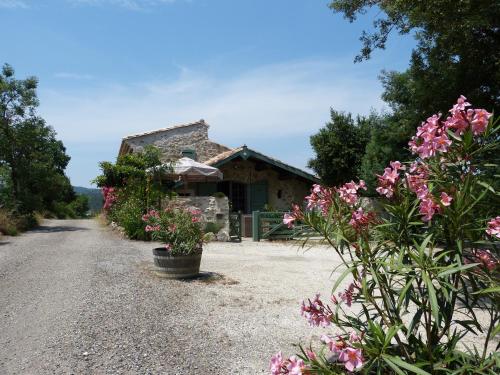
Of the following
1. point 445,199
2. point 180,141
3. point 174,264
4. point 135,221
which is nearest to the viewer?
point 445,199

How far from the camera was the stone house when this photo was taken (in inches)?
677

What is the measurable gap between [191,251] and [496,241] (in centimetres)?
570

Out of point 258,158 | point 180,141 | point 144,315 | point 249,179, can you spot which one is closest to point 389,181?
point 144,315

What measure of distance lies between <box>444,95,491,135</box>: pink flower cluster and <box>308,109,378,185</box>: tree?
18019mm

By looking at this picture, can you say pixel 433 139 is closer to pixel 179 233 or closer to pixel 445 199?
pixel 445 199

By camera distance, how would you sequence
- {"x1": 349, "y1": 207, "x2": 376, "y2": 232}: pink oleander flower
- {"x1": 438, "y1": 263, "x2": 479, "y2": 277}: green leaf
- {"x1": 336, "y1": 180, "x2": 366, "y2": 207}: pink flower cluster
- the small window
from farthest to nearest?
the small window → {"x1": 336, "y1": 180, "x2": 366, "y2": 207}: pink flower cluster → {"x1": 349, "y1": 207, "x2": 376, "y2": 232}: pink oleander flower → {"x1": 438, "y1": 263, "x2": 479, "y2": 277}: green leaf

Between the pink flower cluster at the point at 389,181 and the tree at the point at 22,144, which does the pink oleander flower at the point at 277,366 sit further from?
the tree at the point at 22,144

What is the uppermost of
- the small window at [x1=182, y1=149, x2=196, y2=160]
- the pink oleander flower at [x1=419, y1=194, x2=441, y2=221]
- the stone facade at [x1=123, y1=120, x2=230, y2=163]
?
the stone facade at [x1=123, y1=120, x2=230, y2=163]

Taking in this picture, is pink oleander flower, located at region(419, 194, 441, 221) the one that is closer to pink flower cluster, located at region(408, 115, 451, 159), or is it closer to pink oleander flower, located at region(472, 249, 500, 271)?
pink flower cluster, located at region(408, 115, 451, 159)

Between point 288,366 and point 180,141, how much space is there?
2094 centimetres

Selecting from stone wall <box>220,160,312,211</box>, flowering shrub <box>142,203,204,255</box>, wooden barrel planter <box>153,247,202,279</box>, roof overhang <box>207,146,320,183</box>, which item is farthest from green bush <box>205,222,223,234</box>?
stone wall <box>220,160,312,211</box>

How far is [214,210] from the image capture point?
46.1ft

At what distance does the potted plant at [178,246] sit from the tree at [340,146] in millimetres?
13674

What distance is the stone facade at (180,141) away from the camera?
2125cm
